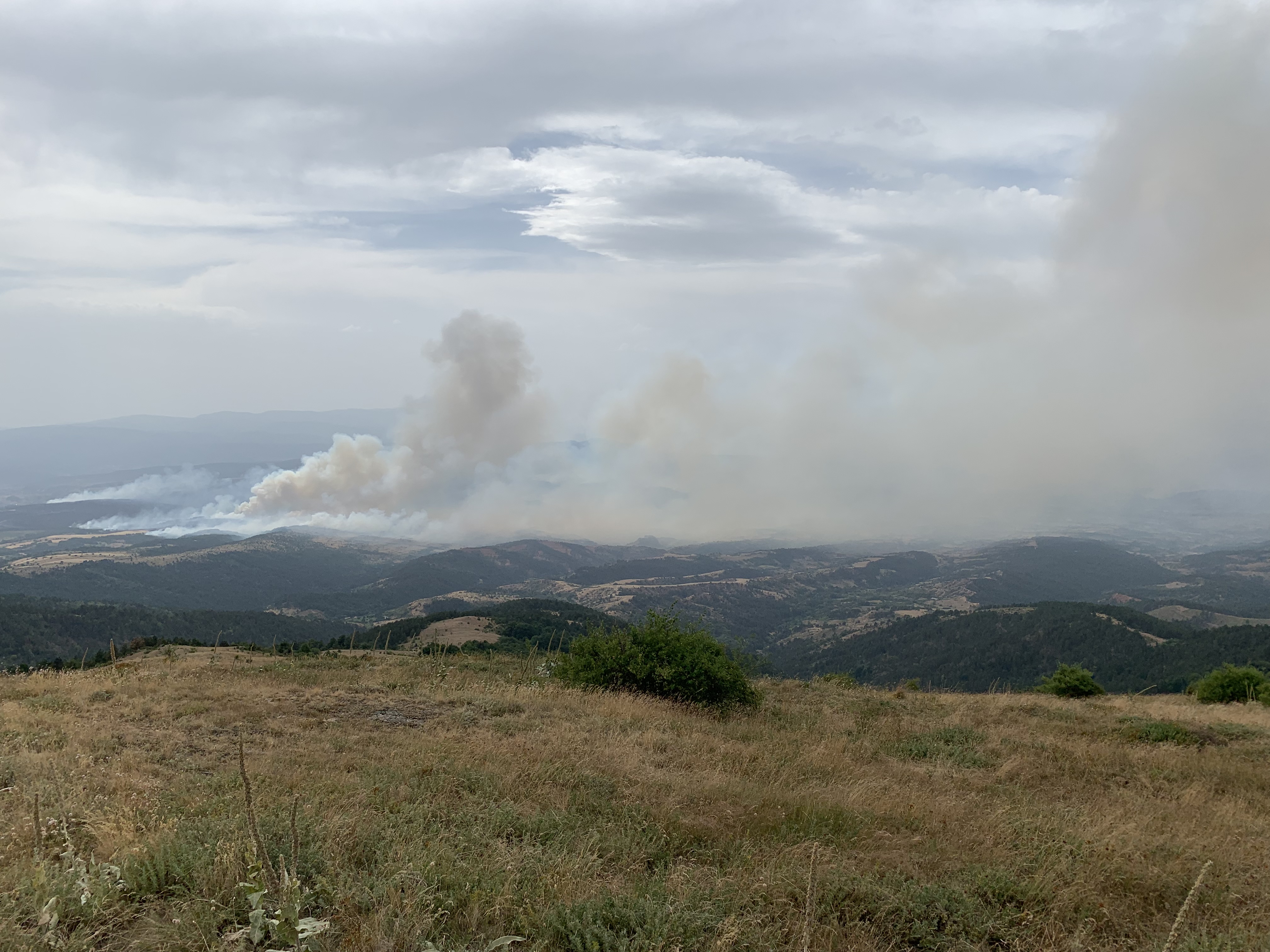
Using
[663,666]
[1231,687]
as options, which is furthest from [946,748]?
[1231,687]

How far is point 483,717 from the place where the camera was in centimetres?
1293

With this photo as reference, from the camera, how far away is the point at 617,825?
24.0 ft

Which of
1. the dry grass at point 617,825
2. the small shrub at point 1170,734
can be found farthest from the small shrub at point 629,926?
the small shrub at point 1170,734

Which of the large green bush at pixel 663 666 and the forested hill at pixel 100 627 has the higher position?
the large green bush at pixel 663 666

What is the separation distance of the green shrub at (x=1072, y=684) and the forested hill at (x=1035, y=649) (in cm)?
5414

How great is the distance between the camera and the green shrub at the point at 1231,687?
1006 inches

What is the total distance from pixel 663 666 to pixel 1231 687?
79.9 ft

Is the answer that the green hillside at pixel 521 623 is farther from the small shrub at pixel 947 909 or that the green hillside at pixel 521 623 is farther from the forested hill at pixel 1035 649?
the small shrub at pixel 947 909

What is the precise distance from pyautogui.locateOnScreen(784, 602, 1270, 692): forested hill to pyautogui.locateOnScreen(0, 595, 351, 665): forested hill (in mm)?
93850

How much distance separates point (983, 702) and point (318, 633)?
127984 millimetres

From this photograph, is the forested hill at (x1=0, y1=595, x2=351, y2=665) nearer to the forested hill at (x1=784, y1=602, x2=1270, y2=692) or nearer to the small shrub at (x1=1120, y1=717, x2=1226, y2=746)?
the small shrub at (x1=1120, y1=717, x2=1226, y2=746)

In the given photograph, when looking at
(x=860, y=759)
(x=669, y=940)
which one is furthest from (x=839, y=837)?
(x=860, y=759)

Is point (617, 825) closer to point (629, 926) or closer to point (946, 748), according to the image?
point (629, 926)

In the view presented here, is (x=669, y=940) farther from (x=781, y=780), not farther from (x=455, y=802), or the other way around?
(x=781, y=780)
